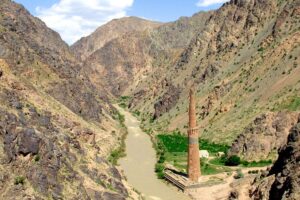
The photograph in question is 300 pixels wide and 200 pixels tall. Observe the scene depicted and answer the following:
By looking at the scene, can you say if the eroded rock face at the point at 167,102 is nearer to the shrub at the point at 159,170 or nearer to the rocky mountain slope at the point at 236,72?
the rocky mountain slope at the point at 236,72

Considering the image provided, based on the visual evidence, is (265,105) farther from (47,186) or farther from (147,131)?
(47,186)

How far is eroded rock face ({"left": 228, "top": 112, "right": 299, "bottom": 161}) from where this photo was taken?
69.8 metres

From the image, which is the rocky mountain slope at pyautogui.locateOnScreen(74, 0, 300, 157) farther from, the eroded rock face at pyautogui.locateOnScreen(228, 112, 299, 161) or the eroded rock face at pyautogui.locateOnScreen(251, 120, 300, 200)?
the eroded rock face at pyautogui.locateOnScreen(251, 120, 300, 200)

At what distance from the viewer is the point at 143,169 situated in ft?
241

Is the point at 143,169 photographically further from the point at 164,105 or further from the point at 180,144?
the point at 164,105

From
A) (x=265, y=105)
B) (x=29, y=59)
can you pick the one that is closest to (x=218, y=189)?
(x=265, y=105)

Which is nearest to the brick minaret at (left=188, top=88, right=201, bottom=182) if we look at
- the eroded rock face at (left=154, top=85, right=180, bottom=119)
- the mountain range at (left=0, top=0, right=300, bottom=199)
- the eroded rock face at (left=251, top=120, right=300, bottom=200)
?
the mountain range at (left=0, top=0, right=300, bottom=199)

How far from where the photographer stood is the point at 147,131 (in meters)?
113

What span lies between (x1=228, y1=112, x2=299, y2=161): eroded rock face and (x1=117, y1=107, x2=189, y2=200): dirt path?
12238 mm

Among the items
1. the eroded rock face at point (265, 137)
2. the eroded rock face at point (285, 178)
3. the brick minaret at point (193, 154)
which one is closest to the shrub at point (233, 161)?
the eroded rock face at point (265, 137)

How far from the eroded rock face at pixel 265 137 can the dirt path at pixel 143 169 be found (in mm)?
12238

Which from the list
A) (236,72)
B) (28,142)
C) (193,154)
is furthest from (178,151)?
(28,142)

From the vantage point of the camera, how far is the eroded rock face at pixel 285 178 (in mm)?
39594

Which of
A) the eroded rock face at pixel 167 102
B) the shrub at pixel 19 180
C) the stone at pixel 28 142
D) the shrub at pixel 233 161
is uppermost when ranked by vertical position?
the eroded rock face at pixel 167 102
